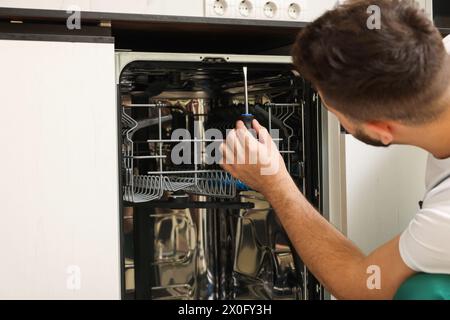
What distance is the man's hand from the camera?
1.25m

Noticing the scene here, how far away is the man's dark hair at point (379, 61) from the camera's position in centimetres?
99

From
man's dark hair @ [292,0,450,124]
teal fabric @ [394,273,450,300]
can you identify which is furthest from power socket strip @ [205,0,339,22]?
teal fabric @ [394,273,450,300]

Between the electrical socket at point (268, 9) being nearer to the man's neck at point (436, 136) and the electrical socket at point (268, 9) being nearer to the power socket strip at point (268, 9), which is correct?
the power socket strip at point (268, 9)

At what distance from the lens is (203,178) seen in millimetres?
1596

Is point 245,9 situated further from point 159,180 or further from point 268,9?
point 159,180

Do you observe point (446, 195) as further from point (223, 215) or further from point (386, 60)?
point (223, 215)

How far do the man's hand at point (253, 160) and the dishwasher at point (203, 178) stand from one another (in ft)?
0.60

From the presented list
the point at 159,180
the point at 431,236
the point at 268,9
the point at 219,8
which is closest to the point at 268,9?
the point at 268,9

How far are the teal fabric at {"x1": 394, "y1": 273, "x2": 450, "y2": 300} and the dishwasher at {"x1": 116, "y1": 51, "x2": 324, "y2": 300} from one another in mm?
409

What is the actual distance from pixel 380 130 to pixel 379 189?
1.31 ft

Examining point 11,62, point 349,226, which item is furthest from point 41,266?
point 349,226

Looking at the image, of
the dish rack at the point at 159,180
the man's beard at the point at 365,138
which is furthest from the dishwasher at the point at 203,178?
the man's beard at the point at 365,138

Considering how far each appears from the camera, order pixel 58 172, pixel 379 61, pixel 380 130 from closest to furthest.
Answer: pixel 379 61
pixel 380 130
pixel 58 172

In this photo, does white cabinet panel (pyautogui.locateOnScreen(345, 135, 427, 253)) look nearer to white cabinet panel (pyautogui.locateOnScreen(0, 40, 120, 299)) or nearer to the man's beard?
the man's beard
